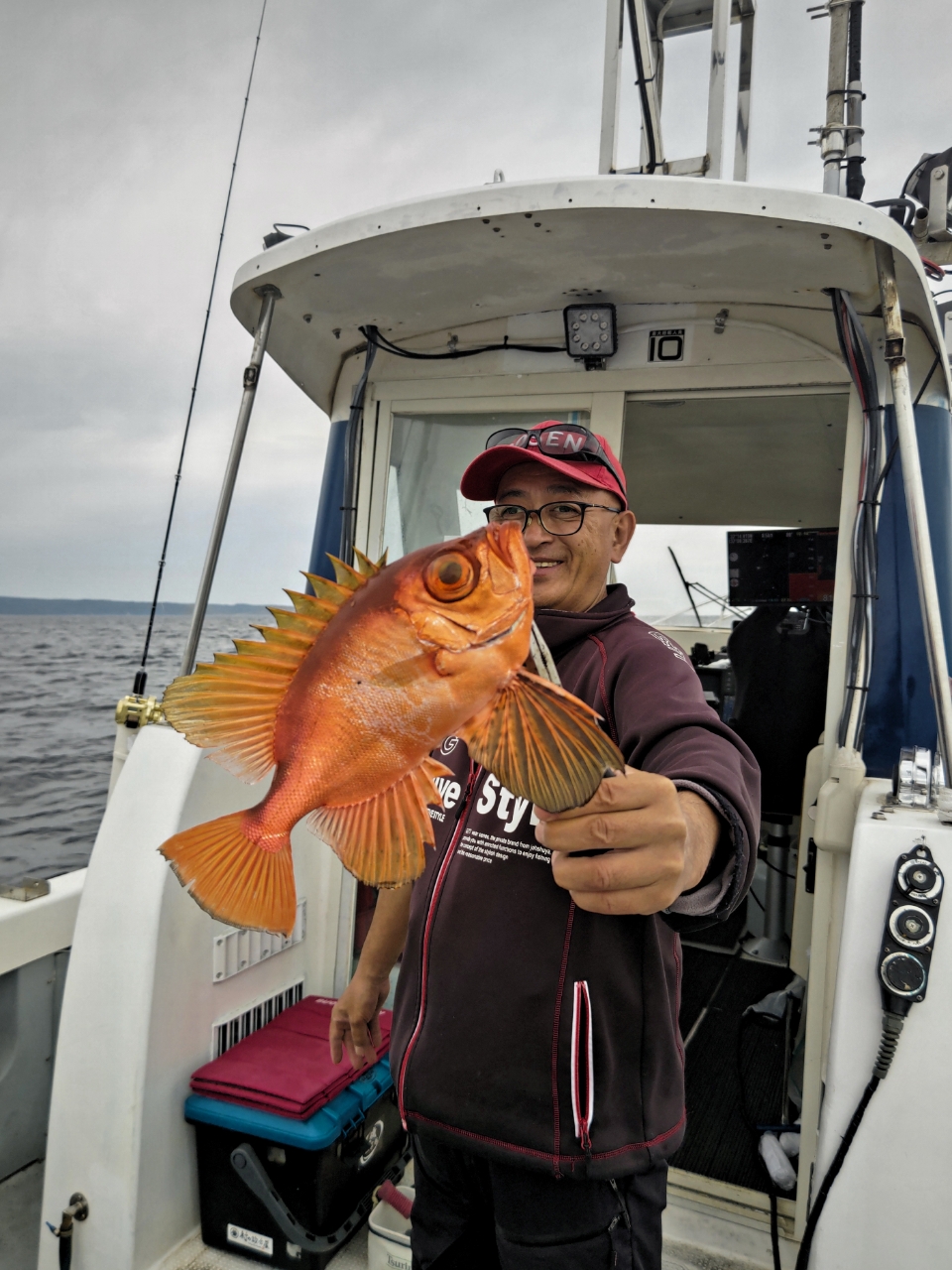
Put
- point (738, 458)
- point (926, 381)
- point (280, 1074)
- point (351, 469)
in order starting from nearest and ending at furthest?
point (280, 1074) < point (926, 381) < point (351, 469) < point (738, 458)

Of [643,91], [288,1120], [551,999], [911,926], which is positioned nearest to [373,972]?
[551,999]

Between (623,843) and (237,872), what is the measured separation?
1.14 feet

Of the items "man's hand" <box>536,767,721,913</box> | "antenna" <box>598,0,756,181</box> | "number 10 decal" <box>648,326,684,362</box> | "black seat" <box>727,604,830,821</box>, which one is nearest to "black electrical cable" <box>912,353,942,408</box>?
"number 10 decal" <box>648,326,684,362</box>

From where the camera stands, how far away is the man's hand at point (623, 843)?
0.75 metres

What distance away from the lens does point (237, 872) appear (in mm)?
692

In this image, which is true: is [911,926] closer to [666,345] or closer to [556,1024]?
[556,1024]

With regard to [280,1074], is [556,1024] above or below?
above

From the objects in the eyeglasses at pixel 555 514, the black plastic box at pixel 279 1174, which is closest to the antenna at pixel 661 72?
the eyeglasses at pixel 555 514

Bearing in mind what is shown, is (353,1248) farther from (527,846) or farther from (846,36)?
(846,36)

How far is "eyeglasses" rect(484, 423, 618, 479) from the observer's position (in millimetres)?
1320

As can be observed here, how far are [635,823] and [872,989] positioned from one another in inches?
52.6

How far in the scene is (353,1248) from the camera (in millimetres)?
2311

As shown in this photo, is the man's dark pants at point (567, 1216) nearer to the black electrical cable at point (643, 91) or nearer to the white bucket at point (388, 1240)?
the white bucket at point (388, 1240)

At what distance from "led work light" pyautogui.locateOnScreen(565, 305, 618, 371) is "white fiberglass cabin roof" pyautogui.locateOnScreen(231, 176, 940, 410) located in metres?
0.05
